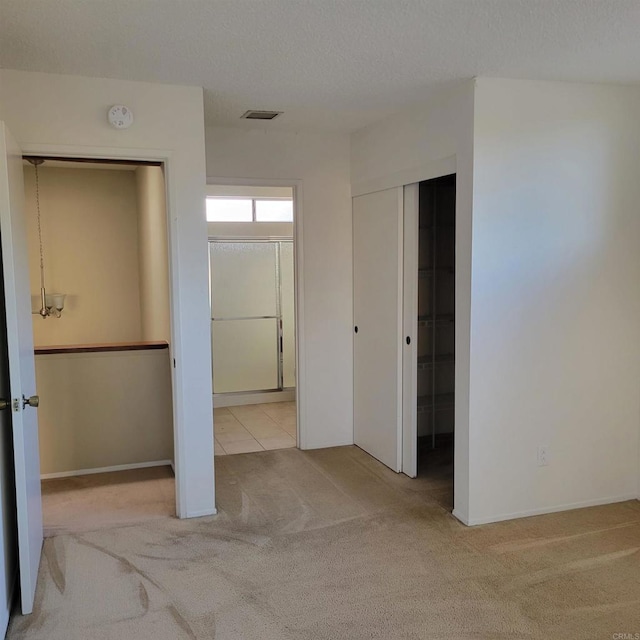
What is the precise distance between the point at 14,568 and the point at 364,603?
156cm

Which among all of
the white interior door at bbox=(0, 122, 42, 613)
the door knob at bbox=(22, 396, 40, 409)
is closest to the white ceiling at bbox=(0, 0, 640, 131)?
the white interior door at bbox=(0, 122, 42, 613)

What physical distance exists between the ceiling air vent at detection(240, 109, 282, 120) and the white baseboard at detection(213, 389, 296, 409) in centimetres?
310

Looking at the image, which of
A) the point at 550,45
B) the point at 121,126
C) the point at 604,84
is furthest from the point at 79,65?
the point at 604,84

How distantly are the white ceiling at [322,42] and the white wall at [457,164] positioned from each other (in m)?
0.16

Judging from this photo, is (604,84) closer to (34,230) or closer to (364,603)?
(364,603)

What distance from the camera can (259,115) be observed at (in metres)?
4.06

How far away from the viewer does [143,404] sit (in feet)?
14.5

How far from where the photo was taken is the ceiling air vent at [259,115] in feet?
13.1

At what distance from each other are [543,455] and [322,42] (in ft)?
8.23

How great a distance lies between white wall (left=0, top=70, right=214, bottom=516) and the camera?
10.2 ft

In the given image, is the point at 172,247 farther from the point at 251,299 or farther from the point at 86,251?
the point at 251,299

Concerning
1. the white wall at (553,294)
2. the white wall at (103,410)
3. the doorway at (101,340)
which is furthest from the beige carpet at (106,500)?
the white wall at (553,294)

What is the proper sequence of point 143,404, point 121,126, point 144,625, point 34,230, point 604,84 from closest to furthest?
1. point 144,625
2. point 121,126
3. point 604,84
4. point 143,404
5. point 34,230

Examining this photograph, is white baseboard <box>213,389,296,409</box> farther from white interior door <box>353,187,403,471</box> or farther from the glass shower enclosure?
white interior door <box>353,187,403,471</box>
